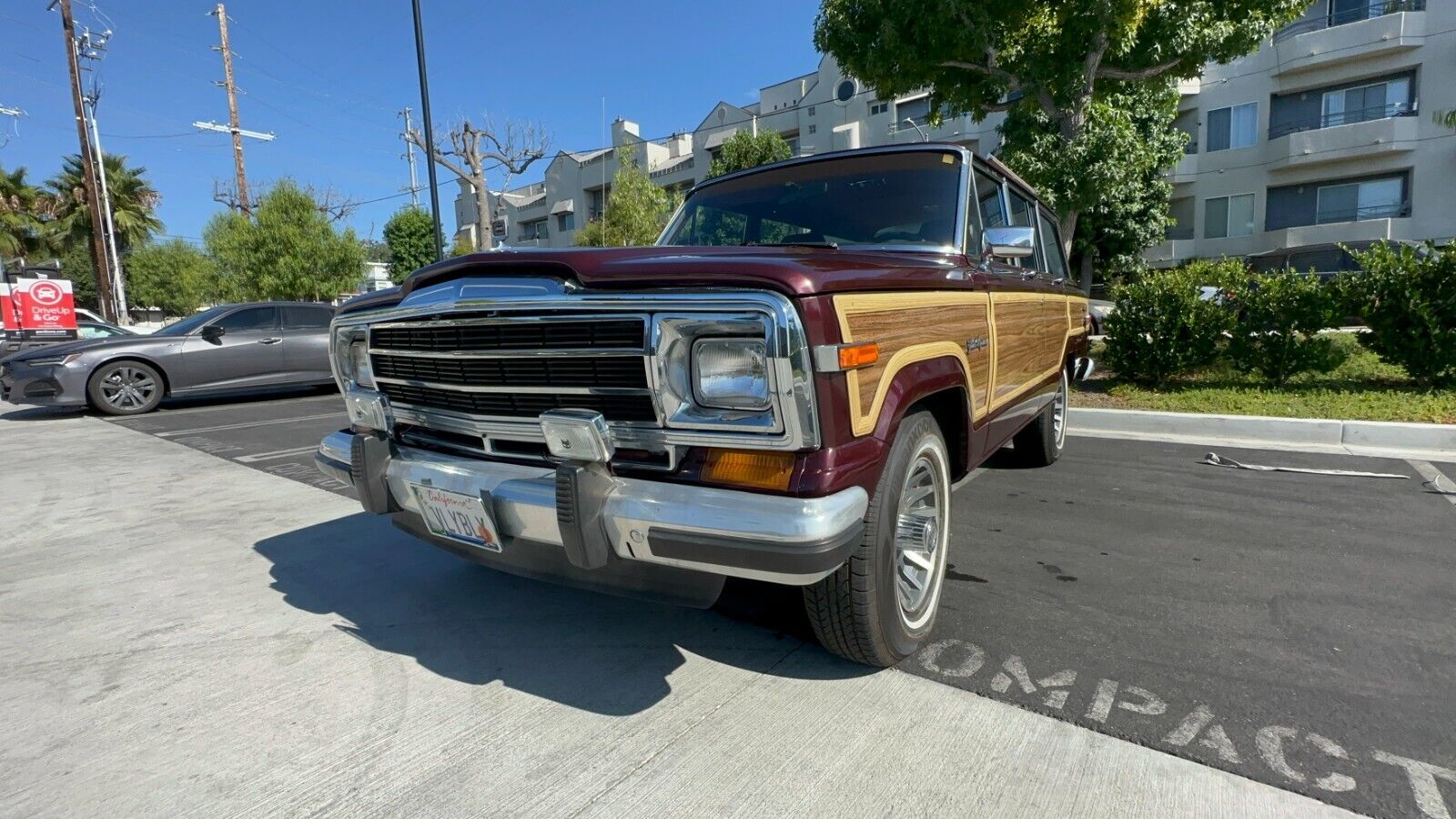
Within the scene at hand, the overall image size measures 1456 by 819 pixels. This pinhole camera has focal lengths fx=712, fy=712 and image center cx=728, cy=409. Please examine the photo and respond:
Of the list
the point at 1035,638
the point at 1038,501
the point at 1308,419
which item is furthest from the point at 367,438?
the point at 1308,419

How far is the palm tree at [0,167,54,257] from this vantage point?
104 feet

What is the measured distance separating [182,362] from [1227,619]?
37.5ft

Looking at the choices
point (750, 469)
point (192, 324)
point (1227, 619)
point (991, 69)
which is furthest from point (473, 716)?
point (192, 324)

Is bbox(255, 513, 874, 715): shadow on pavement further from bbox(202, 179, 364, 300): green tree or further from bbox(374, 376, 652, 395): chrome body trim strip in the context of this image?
bbox(202, 179, 364, 300): green tree

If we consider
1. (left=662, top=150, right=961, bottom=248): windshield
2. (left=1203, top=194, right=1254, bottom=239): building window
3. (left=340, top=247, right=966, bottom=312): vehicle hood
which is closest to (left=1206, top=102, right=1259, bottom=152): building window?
(left=1203, top=194, right=1254, bottom=239): building window

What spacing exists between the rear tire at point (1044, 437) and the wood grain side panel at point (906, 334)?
2.23 meters

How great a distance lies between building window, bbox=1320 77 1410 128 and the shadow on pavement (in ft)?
96.1

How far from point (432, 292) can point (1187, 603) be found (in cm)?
310

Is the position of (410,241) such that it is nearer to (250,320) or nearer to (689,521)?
(250,320)

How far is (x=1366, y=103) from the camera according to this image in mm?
22375

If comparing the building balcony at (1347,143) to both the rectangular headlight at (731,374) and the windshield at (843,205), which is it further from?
the rectangular headlight at (731,374)

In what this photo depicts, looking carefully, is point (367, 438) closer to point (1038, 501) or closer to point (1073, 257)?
point (1038, 501)

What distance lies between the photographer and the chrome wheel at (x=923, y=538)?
2.48 metres

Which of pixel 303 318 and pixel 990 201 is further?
pixel 303 318
